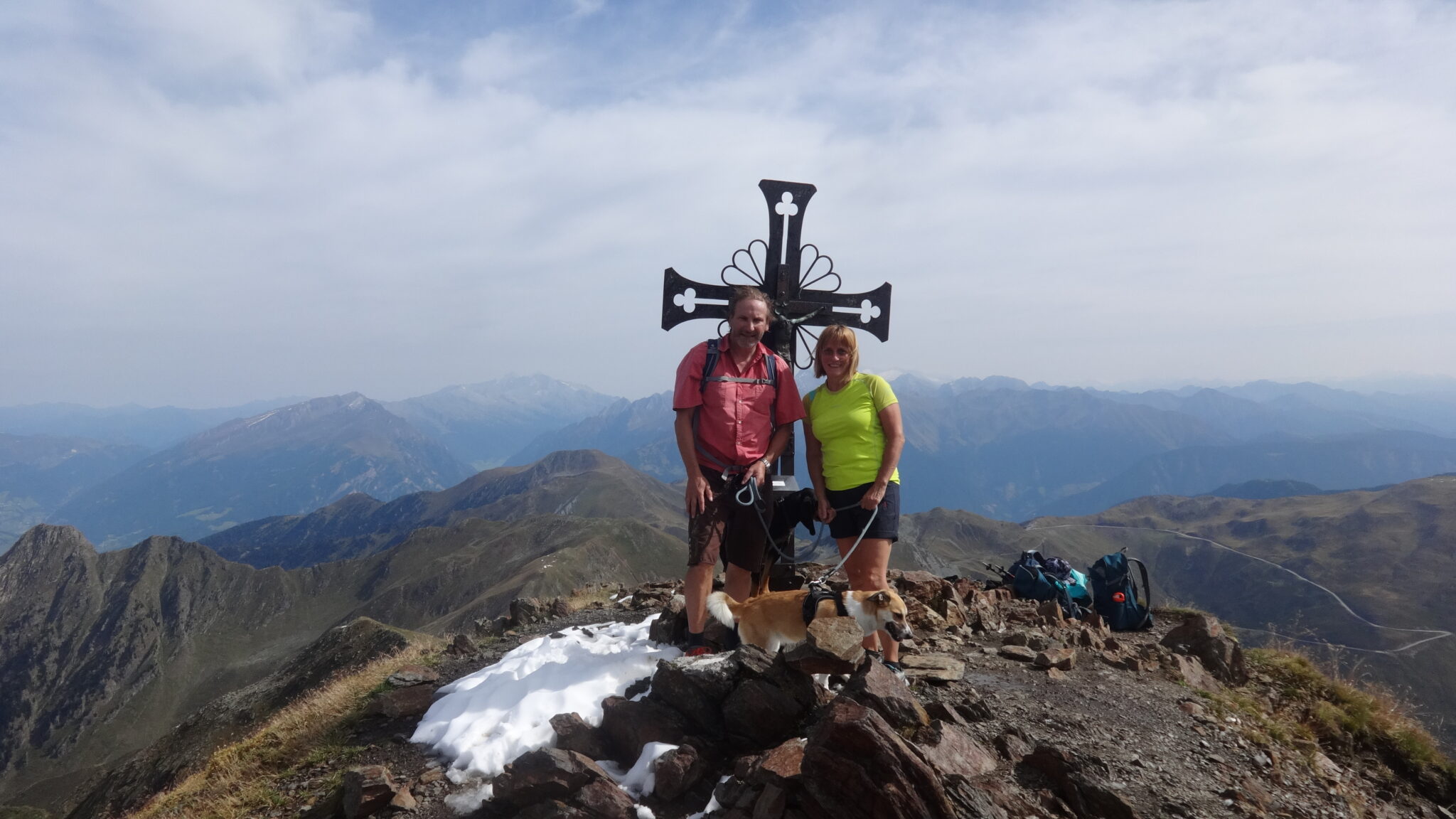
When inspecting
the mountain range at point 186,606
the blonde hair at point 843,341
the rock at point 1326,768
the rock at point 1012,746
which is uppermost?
the blonde hair at point 843,341

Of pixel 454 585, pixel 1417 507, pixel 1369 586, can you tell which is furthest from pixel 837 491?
pixel 1417 507

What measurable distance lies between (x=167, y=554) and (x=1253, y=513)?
22773 centimetres

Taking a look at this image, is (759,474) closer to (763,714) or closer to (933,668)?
(763,714)

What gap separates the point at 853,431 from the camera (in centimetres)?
590

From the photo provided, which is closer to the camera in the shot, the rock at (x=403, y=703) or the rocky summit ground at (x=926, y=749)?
the rocky summit ground at (x=926, y=749)

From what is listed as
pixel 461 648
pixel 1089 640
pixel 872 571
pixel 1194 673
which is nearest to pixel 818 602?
pixel 872 571

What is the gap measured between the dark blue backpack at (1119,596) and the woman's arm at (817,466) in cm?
545

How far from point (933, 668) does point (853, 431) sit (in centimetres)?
237

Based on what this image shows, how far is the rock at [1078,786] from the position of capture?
14.1 feet

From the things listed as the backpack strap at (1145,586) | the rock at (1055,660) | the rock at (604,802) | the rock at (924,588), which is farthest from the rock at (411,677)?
the backpack strap at (1145,586)

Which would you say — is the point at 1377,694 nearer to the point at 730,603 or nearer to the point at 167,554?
the point at 730,603

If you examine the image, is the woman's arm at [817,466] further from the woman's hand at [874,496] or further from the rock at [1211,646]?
the rock at [1211,646]

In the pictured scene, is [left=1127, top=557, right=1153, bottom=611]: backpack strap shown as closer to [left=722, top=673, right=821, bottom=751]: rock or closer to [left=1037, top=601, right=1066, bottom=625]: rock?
[left=1037, top=601, right=1066, bottom=625]: rock

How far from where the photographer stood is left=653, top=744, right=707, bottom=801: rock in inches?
175
